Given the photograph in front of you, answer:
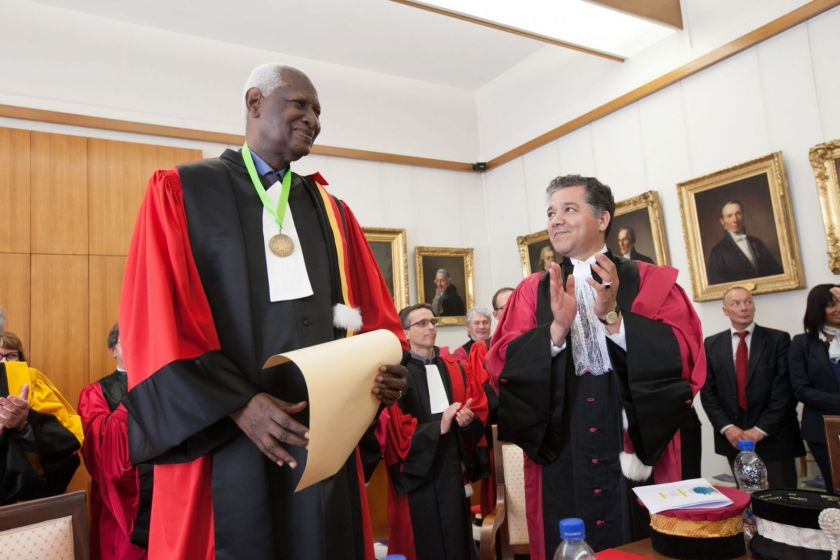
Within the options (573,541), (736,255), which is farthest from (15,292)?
(736,255)

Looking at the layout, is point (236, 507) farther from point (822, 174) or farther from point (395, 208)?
point (395, 208)

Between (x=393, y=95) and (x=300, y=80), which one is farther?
(x=393, y=95)

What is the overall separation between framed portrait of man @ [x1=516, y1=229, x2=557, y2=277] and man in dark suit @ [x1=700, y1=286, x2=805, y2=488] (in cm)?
289

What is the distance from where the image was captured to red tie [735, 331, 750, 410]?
5.53 metres

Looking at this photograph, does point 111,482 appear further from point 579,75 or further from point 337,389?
point 579,75

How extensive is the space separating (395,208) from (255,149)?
712 centimetres

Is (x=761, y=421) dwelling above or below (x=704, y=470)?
above

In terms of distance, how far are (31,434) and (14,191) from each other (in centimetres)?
363

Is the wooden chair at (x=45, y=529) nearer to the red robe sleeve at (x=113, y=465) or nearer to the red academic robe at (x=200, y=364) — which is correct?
the red academic robe at (x=200, y=364)

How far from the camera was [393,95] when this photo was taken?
931cm

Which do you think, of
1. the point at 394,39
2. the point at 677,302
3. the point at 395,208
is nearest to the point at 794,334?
the point at 677,302

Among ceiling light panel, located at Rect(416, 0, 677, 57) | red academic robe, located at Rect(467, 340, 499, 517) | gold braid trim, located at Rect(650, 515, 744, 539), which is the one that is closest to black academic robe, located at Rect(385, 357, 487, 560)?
red academic robe, located at Rect(467, 340, 499, 517)

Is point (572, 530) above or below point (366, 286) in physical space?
below

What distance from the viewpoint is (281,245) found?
1900 mm
